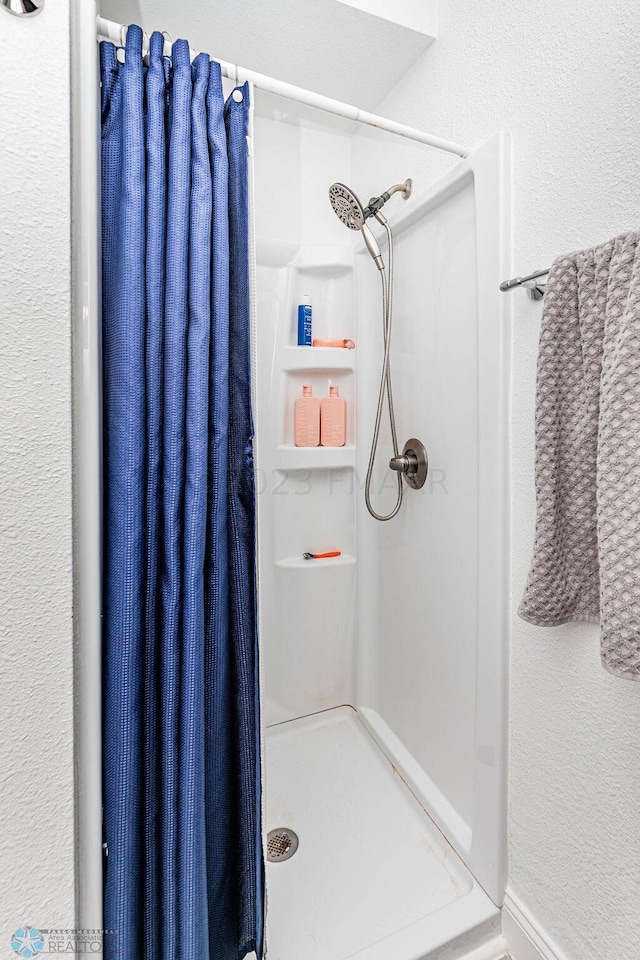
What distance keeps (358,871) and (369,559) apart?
0.89 m

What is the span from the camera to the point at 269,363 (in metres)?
1.65

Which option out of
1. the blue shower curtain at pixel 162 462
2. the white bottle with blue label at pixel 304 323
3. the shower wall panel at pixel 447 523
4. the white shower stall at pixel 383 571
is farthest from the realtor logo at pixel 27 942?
the white bottle with blue label at pixel 304 323

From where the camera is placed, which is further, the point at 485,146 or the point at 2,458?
the point at 485,146

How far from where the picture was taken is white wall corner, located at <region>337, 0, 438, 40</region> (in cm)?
119

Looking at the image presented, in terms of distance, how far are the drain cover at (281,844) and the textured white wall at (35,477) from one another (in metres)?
0.76

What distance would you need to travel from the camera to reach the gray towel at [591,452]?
646 millimetres

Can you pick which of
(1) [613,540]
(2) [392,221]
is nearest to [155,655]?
(1) [613,540]

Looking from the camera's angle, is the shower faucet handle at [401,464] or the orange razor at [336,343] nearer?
the shower faucet handle at [401,464]

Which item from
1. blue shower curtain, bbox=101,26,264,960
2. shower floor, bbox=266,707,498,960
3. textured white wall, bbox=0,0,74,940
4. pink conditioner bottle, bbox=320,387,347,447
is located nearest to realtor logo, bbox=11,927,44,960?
textured white wall, bbox=0,0,74,940

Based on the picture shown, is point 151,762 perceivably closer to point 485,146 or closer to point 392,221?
point 485,146

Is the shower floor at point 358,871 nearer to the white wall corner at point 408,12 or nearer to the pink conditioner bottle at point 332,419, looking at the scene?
the pink conditioner bottle at point 332,419

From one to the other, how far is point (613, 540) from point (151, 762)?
806 millimetres

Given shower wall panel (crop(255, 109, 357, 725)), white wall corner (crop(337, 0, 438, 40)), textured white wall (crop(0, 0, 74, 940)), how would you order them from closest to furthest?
textured white wall (crop(0, 0, 74, 940)), white wall corner (crop(337, 0, 438, 40)), shower wall panel (crop(255, 109, 357, 725))

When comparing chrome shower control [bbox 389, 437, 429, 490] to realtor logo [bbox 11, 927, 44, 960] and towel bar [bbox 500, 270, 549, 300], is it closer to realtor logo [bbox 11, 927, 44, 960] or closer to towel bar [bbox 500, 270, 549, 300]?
towel bar [bbox 500, 270, 549, 300]
